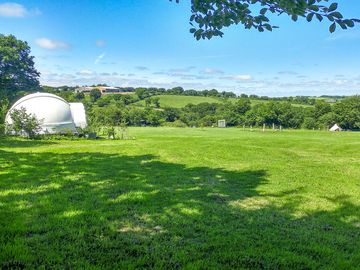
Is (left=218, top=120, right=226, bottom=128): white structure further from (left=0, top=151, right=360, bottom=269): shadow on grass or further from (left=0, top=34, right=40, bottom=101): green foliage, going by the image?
(left=0, top=151, right=360, bottom=269): shadow on grass

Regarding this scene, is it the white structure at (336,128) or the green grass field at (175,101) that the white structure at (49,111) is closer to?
the white structure at (336,128)

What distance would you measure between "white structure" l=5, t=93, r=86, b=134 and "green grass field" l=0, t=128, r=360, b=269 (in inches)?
958

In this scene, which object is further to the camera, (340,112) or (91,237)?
(340,112)

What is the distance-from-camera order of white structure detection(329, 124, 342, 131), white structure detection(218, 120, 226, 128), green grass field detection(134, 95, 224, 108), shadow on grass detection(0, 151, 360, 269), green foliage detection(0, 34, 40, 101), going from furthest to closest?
1. green grass field detection(134, 95, 224, 108)
2. white structure detection(218, 120, 226, 128)
3. white structure detection(329, 124, 342, 131)
4. green foliage detection(0, 34, 40, 101)
5. shadow on grass detection(0, 151, 360, 269)

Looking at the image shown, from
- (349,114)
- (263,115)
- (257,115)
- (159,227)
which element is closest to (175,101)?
(257,115)

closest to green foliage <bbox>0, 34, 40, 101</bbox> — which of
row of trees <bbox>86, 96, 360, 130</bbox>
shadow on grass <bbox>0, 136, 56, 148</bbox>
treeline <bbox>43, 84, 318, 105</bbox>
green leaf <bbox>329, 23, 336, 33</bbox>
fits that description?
row of trees <bbox>86, 96, 360, 130</bbox>

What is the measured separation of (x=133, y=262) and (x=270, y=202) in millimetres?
5013

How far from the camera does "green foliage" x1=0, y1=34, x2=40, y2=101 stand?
62406mm

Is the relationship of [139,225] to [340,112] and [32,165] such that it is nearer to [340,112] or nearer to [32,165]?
[32,165]

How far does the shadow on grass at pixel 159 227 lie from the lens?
4.99 meters

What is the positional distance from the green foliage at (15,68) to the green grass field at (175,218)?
5626 centimetres

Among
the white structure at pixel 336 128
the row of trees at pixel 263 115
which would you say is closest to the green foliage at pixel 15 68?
the row of trees at pixel 263 115

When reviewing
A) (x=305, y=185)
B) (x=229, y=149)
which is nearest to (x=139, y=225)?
(x=305, y=185)

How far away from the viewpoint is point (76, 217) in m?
6.70
